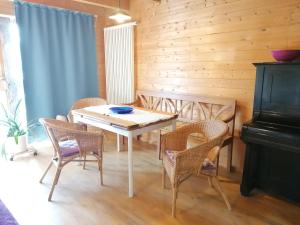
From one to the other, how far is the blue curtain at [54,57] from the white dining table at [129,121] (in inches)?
37.8

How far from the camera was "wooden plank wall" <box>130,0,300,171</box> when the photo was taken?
247cm

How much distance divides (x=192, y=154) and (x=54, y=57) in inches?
107

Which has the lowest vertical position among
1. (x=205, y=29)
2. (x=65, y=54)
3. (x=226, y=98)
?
(x=226, y=98)

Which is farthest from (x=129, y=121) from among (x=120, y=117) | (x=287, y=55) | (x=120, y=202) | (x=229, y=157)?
(x=287, y=55)

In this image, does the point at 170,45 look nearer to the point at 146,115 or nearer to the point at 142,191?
the point at 146,115

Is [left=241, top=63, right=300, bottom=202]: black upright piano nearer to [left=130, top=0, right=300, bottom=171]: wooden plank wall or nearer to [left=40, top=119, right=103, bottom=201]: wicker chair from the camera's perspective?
[left=130, top=0, right=300, bottom=171]: wooden plank wall

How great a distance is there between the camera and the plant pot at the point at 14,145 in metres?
3.25

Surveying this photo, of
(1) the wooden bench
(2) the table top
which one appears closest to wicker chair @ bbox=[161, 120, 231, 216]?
(2) the table top

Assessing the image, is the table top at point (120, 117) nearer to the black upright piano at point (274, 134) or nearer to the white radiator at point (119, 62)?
the black upright piano at point (274, 134)

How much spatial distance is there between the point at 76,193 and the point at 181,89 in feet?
6.39

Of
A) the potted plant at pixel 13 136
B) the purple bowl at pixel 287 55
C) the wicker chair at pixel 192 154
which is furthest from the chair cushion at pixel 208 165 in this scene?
the potted plant at pixel 13 136

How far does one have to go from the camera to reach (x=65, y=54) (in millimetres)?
3734

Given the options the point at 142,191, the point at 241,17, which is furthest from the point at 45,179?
the point at 241,17

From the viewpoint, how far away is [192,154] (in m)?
1.97
